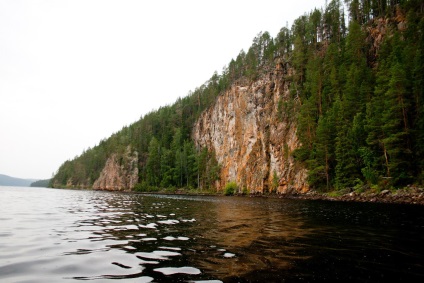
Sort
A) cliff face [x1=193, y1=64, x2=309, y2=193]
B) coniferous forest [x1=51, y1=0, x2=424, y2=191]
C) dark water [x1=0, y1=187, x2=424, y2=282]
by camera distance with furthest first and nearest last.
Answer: cliff face [x1=193, y1=64, x2=309, y2=193] → coniferous forest [x1=51, y1=0, x2=424, y2=191] → dark water [x1=0, y1=187, x2=424, y2=282]

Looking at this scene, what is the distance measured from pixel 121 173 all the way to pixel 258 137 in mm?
74480

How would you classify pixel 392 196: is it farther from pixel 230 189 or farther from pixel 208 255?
pixel 230 189

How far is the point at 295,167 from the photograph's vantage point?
200 ft

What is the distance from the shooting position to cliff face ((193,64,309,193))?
64.2 m

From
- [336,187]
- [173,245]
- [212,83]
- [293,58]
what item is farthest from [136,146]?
[173,245]

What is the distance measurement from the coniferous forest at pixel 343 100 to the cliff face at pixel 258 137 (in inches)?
116

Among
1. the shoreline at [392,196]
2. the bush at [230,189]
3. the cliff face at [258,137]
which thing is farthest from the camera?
the bush at [230,189]

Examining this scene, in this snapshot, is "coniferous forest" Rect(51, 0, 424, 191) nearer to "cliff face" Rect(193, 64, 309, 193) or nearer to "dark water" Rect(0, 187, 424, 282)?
"cliff face" Rect(193, 64, 309, 193)

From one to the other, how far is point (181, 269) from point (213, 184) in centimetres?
8260

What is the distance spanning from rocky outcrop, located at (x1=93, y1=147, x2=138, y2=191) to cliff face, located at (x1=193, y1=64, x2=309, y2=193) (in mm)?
40749

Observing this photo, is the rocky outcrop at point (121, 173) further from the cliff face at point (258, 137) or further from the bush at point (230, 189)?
the bush at point (230, 189)

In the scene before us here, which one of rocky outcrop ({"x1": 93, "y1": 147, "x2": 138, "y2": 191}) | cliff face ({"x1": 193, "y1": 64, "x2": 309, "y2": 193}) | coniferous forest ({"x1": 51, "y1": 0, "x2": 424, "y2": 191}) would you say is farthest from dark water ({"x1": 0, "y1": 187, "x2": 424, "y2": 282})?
rocky outcrop ({"x1": 93, "y1": 147, "x2": 138, "y2": 191})

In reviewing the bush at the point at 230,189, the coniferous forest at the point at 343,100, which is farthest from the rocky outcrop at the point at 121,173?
the bush at the point at 230,189

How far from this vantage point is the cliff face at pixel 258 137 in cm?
6419
